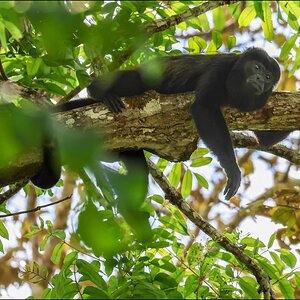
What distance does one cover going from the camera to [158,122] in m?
3.57

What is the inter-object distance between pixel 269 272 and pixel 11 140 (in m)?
2.87

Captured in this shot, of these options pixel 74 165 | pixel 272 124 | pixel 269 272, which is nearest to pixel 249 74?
pixel 272 124

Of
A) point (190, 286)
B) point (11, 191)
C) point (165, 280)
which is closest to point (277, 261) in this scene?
point (190, 286)

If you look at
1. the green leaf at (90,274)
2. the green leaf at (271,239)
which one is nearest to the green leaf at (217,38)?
the green leaf at (271,239)

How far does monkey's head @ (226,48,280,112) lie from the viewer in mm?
4393

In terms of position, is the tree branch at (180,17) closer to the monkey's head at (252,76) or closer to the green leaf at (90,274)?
the monkey's head at (252,76)

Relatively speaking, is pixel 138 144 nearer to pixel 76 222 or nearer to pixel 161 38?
pixel 161 38

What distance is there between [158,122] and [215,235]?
85 centimetres

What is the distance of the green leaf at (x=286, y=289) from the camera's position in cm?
304

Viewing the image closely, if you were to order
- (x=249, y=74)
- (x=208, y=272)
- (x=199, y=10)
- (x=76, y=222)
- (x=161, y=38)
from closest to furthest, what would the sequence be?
(x=76, y=222) < (x=208, y=272) < (x=199, y=10) < (x=161, y=38) < (x=249, y=74)

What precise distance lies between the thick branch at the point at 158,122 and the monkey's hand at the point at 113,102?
0.04m

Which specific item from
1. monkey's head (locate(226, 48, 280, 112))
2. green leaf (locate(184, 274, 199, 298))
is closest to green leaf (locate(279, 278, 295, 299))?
green leaf (locate(184, 274, 199, 298))

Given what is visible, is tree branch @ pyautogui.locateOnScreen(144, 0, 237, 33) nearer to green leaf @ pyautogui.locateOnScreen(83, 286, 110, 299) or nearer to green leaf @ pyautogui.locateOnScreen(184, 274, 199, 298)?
green leaf @ pyautogui.locateOnScreen(184, 274, 199, 298)

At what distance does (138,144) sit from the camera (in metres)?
3.63
